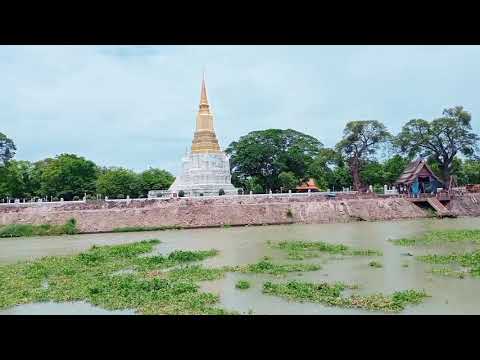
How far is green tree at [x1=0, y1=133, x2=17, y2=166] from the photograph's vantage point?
143 feet

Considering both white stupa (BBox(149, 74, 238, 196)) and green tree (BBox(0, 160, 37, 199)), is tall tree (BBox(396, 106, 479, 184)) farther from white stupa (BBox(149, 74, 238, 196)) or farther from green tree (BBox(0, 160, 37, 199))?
green tree (BBox(0, 160, 37, 199))

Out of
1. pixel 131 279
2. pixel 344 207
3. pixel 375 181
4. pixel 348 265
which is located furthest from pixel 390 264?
pixel 375 181

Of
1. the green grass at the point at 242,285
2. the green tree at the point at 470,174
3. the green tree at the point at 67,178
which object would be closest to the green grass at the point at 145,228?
the green tree at the point at 67,178

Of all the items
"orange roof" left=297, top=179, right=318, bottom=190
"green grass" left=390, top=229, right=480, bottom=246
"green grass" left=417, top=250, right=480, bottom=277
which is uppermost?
"orange roof" left=297, top=179, right=318, bottom=190

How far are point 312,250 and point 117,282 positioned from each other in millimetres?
8364

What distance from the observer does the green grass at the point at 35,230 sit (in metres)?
30.1

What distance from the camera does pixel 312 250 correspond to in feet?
57.2

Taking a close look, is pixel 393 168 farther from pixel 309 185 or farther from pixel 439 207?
pixel 439 207

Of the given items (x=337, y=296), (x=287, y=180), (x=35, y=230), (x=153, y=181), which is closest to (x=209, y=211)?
(x=35, y=230)

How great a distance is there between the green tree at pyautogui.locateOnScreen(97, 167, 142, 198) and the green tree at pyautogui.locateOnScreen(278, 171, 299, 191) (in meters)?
15.3

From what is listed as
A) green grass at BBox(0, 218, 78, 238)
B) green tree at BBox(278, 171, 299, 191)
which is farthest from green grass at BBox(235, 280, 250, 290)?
green tree at BBox(278, 171, 299, 191)

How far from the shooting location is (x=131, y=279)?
1194 cm

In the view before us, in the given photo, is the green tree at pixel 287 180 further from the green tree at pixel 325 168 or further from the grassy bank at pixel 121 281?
the grassy bank at pixel 121 281
